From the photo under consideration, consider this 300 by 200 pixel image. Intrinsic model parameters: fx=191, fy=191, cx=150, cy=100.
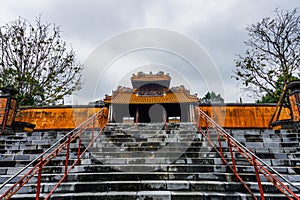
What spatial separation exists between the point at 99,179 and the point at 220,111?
31.9ft

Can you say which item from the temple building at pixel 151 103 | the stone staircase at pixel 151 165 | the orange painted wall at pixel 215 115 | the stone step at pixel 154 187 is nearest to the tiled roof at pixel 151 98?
the temple building at pixel 151 103

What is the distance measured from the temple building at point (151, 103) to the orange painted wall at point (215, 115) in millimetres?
1513

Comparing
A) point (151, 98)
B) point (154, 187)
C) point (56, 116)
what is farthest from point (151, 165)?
point (151, 98)

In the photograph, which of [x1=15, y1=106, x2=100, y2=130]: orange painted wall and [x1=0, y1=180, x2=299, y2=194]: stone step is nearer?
[x1=0, y1=180, x2=299, y2=194]: stone step

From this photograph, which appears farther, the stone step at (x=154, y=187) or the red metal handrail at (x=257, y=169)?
the stone step at (x=154, y=187)

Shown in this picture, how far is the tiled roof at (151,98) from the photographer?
13336 mm

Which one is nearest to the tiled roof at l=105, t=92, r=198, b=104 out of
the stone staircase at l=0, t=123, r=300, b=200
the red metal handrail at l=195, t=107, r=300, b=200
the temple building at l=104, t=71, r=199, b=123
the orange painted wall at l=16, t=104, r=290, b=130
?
the temple building at l=104, t=71, r=199, b=123

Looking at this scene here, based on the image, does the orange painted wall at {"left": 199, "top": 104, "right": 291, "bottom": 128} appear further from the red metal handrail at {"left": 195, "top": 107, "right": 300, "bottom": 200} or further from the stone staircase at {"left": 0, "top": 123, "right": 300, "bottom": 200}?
the red metal handrail at {"left": 195, "top": 107, "right": 300, "bottom": 200}

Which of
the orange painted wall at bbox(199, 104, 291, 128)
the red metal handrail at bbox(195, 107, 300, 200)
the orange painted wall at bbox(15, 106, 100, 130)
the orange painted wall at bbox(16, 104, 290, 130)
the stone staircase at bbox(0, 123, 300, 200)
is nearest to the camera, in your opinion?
the red metal handrail at bbox(195, 107, 300, 200)

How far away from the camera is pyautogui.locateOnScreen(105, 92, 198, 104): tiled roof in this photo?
525 inches

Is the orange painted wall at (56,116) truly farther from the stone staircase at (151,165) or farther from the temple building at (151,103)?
the stone staircase at (151,165)

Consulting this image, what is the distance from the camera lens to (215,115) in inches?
464

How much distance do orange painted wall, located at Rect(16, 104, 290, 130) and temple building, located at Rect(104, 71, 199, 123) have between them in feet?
4.96

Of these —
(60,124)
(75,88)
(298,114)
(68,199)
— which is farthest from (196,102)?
(68,199)
